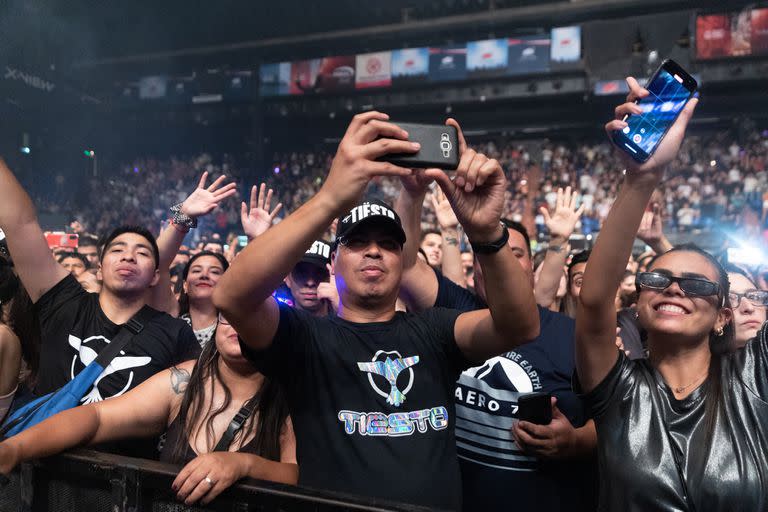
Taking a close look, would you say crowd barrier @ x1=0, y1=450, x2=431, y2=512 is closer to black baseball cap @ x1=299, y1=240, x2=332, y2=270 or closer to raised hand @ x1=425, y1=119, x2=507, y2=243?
raised hand @ x1=425, y1=119, x2=507, y2=243

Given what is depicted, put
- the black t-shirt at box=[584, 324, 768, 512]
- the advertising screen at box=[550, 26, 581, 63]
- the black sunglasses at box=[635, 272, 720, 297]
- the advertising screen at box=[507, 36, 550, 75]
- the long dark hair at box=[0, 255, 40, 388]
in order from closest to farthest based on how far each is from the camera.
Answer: the black t-shirt at box=[584, 324, 768, 512]
the black sunglasses at box=[635, 272, 720, 297]
the long dark hair at box=[0, 255, 40, 388]
the advertising screen at box=[550, 26, 581, 63]
the advertising screen at box=[507, 36, 550, 75]

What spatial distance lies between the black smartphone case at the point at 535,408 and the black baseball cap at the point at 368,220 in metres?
0.62

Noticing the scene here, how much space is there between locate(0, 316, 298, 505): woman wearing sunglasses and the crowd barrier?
7cm

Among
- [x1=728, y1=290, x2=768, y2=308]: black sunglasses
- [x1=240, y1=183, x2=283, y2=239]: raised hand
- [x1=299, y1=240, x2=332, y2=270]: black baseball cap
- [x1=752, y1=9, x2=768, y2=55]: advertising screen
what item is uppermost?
[x1=752, y1=9, x2=768, y2=55]: advertising screen

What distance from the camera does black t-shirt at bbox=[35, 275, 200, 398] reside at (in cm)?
264

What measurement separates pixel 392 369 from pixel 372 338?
11cm

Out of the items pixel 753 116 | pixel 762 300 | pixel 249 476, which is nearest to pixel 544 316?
pixel 762 300

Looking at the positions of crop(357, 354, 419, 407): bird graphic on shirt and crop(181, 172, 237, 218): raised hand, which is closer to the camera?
crop(357, 354, 419, 407): bird graphic on shirt

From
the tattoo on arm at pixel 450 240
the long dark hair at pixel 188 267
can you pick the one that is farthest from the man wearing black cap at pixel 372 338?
the long dark hair at pixel 188 267

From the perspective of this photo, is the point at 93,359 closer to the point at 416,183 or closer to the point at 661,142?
the point at 416,183

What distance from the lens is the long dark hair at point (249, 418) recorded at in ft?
6.19

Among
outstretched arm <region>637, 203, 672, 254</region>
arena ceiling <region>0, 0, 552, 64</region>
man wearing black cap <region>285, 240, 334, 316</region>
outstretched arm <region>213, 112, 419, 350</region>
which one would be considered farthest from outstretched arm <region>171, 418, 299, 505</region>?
arena ceiling <region>0, 0, 552, 64</region>

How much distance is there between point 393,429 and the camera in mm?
1655

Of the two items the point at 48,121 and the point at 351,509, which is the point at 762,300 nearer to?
the point at 351,509
